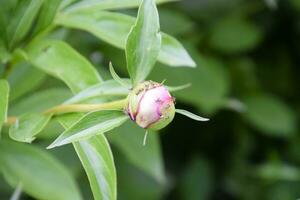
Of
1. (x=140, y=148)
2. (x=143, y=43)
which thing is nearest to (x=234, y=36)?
(x=140, y=148)

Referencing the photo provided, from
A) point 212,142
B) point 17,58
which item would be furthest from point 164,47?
point 212,142

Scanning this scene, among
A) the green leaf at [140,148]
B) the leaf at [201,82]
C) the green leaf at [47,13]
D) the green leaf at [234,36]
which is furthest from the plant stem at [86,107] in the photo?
the green leaf at [234,36]

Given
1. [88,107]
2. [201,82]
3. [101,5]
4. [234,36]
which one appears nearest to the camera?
[88,107]

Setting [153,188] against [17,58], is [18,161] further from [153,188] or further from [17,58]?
[153,188]

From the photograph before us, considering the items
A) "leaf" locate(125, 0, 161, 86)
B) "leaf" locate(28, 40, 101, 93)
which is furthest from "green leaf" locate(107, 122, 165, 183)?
"leaf" locate(125, 0, 161, 86)

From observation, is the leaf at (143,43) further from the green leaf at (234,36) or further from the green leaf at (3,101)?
the green leaf at (234,36)

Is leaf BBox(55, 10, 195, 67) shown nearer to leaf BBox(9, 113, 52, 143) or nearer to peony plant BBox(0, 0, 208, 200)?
peony plant BBox(0, 0, 208, 200)

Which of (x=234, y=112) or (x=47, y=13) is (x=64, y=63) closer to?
(x=47, y=13)
